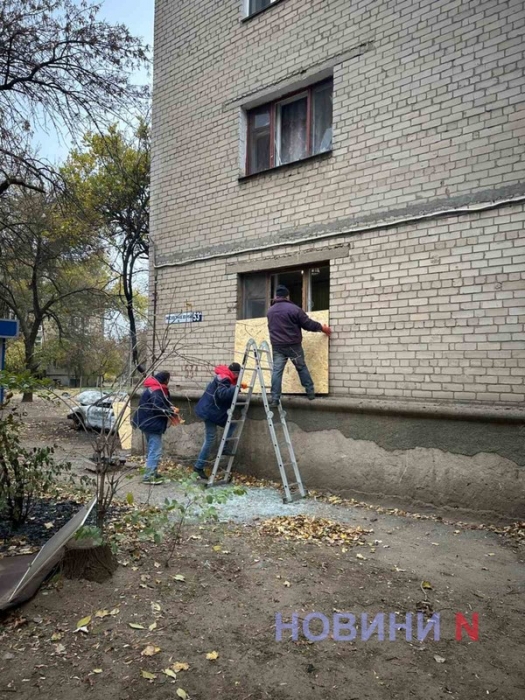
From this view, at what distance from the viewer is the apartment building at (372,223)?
538 centimetres

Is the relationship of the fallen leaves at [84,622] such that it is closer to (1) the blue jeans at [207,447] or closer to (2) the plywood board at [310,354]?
(1) the blue jeans at [207,447]

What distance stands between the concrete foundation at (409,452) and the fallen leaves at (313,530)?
967 mm

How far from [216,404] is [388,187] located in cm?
359

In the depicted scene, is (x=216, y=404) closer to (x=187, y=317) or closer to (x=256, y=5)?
(x=187, y=317)

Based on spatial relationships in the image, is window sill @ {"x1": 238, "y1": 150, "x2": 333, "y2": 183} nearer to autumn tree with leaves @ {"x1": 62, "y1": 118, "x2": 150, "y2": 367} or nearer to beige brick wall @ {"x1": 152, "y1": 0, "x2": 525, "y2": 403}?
beige brick wall @ {"x1": 152, "y1": 0, "x2": 525, "y2": 403}

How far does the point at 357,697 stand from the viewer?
2.48 m

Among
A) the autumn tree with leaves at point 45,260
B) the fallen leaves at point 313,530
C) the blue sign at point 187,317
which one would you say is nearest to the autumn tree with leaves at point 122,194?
the autumn tree with leaves at point 45,260

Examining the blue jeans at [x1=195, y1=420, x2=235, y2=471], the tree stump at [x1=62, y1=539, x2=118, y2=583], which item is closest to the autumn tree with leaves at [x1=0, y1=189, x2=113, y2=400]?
the tree stump at [x1=62, y1=539, x2=118, y2=583]

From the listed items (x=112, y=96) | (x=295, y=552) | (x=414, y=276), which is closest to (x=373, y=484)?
(x=295, y=552)

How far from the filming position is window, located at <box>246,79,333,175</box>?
283 inches

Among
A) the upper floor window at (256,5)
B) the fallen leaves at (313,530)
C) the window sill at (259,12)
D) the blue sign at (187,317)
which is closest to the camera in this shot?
the fallen leaves at (313,530)

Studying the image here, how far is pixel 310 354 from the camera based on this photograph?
22.3 ft

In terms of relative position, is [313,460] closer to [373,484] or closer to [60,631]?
[373,484]

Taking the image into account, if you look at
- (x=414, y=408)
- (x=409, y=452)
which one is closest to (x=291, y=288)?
(x=414, y=408)
